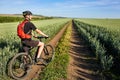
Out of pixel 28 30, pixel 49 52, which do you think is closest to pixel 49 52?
pixel 49 52

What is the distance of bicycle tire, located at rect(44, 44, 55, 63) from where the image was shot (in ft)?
31.7

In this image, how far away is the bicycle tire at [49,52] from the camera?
31.7 feet

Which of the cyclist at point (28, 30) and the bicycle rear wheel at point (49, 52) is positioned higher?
the cyclist at point (28, 30)

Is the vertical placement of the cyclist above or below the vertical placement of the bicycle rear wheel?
above

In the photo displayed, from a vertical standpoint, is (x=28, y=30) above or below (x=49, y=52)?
above

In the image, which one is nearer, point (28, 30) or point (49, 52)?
point (28, 30)

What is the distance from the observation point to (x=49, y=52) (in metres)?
10.3

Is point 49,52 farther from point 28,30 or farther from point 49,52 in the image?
point 28,30

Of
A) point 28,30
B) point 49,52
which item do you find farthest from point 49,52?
point 28,30

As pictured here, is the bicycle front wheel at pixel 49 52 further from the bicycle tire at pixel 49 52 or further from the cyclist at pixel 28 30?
the cyclist at pixel 28 30

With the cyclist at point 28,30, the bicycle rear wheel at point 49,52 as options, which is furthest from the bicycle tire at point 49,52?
the cyclist at point 28,30

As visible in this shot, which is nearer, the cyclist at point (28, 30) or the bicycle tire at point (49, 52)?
the cyclist at point (28, 30)

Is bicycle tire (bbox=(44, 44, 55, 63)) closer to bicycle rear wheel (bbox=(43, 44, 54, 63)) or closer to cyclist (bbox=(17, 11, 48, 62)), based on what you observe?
bicycle rear wheel (bbox=(43, 44, 54, 63))

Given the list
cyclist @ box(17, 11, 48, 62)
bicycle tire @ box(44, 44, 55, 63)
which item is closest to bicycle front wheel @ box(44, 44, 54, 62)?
bicycle tire @ box(44, 44, 55, 63)
